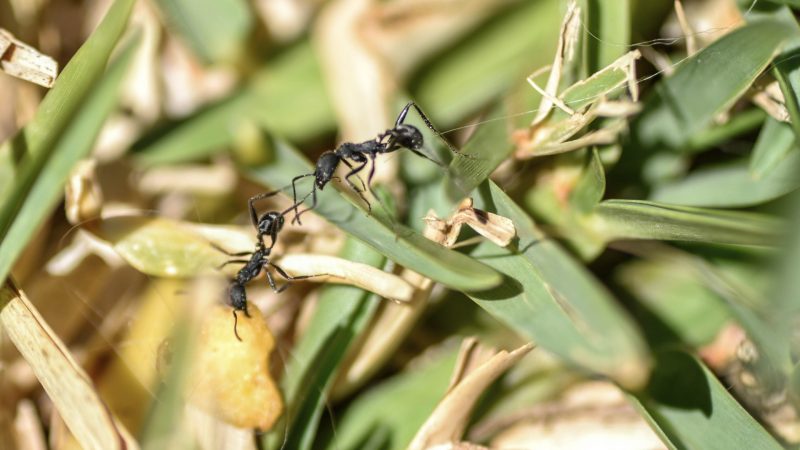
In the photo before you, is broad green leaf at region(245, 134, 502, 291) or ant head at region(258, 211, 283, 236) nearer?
broad green leaf at region(245, 134, 502, 291)

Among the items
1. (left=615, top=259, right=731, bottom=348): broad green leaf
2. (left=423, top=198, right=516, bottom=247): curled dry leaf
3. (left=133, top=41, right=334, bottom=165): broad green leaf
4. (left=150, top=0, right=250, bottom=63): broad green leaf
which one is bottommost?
(left=615, top=259, right=731, bottom=348): broad green leaf

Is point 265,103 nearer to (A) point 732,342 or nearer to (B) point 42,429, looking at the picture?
(B) point 42,429

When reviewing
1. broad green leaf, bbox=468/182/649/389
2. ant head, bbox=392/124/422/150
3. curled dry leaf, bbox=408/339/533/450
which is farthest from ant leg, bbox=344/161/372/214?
curled dry leaf, bbox=408/339/533/450

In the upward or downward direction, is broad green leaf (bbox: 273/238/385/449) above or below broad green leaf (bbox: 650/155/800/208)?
above

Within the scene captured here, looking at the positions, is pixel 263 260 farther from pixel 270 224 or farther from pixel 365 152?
pixel 365 152

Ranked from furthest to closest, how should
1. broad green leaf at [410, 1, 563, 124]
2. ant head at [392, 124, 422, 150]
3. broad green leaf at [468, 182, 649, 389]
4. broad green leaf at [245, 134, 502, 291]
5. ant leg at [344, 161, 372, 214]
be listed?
1. broad green leaf at [410, 1, 563, 124]
2. ant head at [392, 124, 422, 150]
3. ant leg at [344, 161, 372, 214]
4. broad green leaf at [245, 134, 502, 291]
5. broad green leaf at [468, 182, 649, 389]

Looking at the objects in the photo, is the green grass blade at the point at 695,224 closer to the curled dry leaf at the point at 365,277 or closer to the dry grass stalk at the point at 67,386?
the curled dry leaf at the point at 365,277

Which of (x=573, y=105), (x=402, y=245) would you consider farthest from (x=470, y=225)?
(x=573, y=105)

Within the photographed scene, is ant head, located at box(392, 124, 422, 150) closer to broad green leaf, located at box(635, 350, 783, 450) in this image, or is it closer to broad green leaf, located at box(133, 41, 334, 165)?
broad green leaf, located at box(133, 41, 334, 165)

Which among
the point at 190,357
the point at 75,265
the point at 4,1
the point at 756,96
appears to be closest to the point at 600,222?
the point at 756,96
